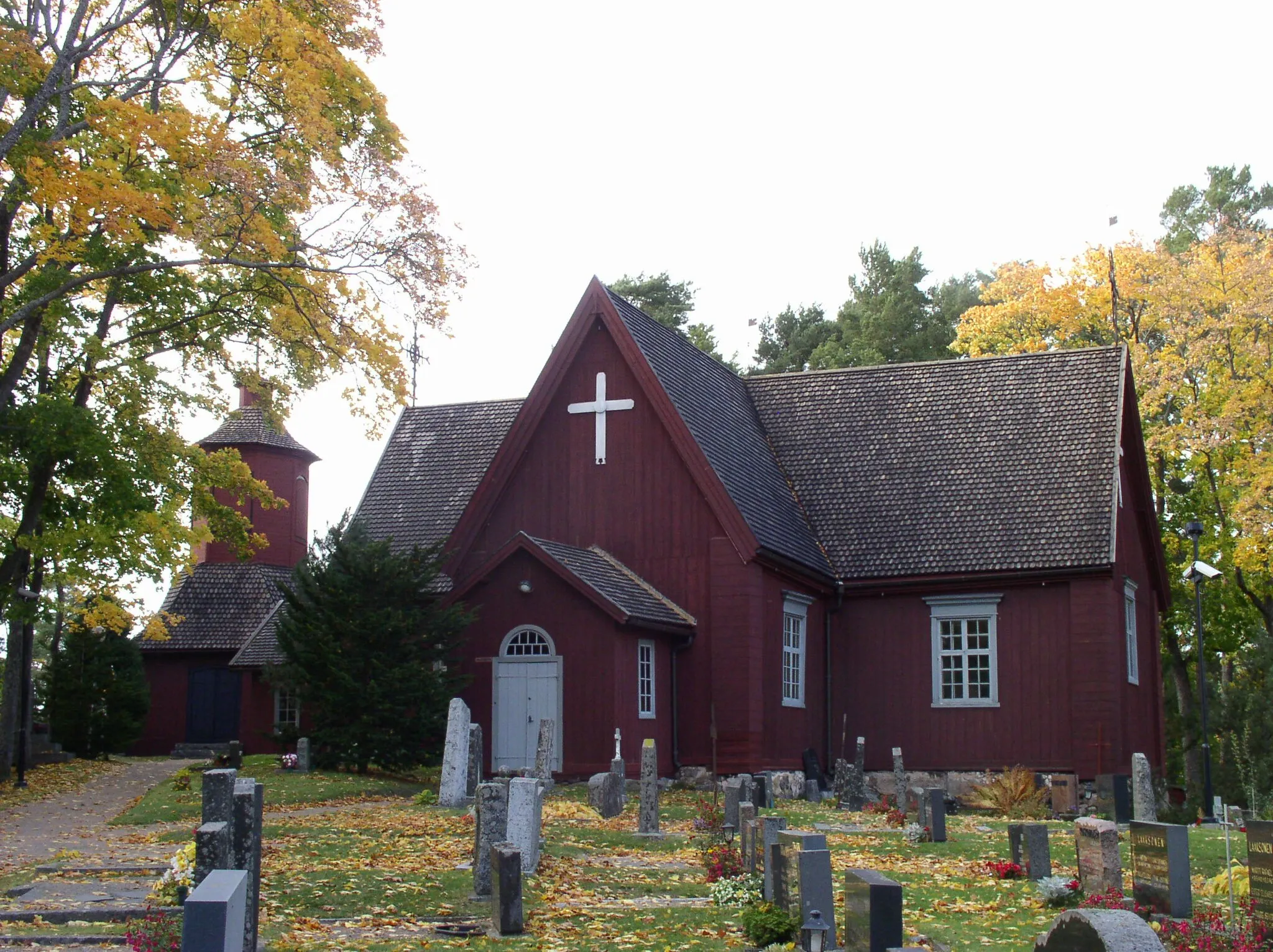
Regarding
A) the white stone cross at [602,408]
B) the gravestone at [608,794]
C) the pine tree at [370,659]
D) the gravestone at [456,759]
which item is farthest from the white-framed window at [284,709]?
the gravestone at [608,794]

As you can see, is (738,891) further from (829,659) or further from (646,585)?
(829,659)

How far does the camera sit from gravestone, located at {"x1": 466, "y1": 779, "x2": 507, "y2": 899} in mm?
12008

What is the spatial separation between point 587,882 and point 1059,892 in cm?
420

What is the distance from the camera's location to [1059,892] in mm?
11727

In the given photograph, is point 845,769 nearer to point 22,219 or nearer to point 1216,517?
point 22,219

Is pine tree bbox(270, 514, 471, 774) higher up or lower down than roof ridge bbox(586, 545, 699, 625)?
lower down

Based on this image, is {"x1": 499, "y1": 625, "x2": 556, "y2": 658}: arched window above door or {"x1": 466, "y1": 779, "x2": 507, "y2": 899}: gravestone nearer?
{"x1": 466, "y1": 779, "x2": 507, "y2": 899}: gravestone

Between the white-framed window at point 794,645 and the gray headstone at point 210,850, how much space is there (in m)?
17.0

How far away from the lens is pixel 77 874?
13.2 m

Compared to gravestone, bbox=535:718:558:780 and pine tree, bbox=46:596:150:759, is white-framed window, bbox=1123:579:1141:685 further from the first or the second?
pine tree, bbox=46:596:150:759

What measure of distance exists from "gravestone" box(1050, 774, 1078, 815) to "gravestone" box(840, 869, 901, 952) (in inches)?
671

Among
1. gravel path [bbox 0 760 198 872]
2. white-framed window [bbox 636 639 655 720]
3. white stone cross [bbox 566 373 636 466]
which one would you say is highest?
white stone cross [bbox 566 373 636 466]

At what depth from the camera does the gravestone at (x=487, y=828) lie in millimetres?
12008

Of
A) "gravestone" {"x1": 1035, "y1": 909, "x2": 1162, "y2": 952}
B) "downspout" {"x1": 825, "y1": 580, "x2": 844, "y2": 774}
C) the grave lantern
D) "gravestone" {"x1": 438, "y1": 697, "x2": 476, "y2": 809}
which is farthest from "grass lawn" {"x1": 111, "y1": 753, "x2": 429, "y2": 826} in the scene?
"gravestone" {"x1": 1035, "y1": 909, "x2": 1162, "y2": 952}
